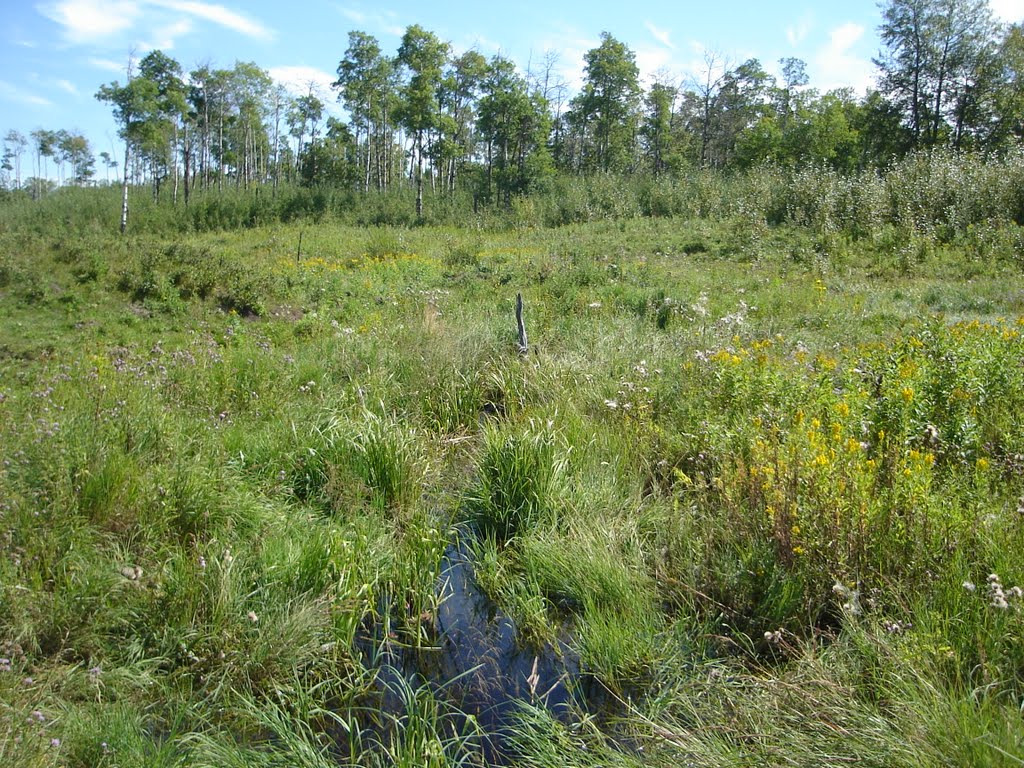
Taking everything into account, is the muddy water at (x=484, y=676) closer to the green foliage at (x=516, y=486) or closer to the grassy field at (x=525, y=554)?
the grassy field at (x=525, y=554)

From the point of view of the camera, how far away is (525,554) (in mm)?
4758

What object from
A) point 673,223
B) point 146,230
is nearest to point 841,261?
point 673,223

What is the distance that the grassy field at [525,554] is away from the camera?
2990 mm

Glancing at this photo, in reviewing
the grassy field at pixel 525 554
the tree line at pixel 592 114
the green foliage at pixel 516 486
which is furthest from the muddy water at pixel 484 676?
the tree line at pixel 592 114

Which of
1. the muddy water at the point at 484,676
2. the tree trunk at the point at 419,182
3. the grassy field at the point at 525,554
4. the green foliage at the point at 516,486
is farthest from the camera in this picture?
the tree trunk at the point at 419,182

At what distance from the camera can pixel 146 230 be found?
28969mm

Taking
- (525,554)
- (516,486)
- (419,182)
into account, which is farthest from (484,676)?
(419,182)

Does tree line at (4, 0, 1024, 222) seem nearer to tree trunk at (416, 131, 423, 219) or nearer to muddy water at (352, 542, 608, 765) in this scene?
tree trunk at (416, 131, 423, 219)

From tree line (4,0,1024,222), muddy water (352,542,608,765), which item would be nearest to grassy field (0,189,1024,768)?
muddy water (352,542,608,765)

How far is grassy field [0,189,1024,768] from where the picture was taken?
299 centimetres

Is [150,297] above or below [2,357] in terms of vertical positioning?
above

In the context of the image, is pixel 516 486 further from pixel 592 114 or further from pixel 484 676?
pixel 592 114

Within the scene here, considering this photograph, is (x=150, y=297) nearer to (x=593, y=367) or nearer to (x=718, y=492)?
(x=593, y=367)

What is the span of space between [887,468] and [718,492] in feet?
3.77
